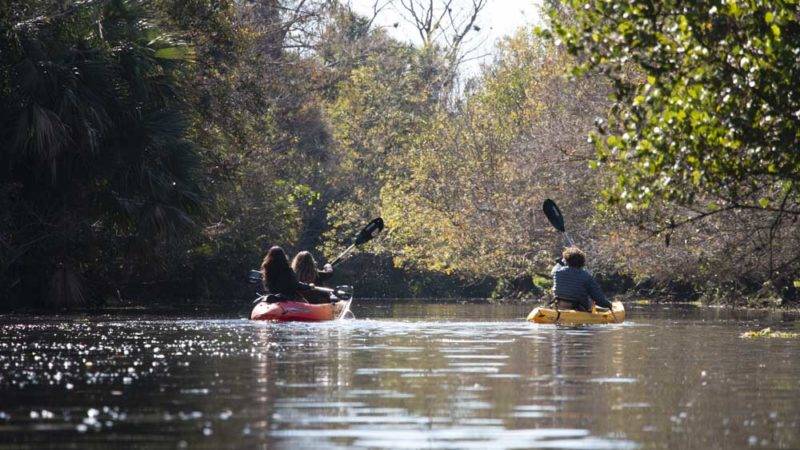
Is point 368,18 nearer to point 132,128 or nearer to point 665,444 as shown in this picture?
point 132,128

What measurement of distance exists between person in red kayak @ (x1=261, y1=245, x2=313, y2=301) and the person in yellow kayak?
438cm

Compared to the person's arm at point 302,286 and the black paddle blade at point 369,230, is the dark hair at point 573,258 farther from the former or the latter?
the black paddle blade at point 369,230

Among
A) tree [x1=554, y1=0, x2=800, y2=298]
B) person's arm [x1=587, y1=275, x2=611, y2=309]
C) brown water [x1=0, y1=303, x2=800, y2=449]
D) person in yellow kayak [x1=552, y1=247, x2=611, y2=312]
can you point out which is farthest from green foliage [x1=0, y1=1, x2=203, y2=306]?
tree [x1=554, y1=0, x2=800, y2=298]

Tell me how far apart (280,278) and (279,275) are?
61mm

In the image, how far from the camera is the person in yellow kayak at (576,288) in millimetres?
24969

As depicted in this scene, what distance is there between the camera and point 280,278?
2489cm

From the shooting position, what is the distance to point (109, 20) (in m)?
28.1

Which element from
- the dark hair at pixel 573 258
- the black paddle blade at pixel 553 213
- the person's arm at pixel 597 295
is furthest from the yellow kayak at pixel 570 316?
the black paddle blade at pixel 553 213

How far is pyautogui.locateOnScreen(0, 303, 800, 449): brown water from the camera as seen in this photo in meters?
8.39

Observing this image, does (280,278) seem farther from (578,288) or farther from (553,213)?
(553,213)

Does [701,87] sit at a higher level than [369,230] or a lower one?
higher

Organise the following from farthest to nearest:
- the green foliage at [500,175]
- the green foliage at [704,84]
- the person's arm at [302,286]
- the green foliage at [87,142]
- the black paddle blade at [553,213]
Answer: the green foliage at [500,175]
the black paddle blade at [553,213]
the green foliage at [87,142]
the person's arm at [302,286]
the green foliage at [704,84]

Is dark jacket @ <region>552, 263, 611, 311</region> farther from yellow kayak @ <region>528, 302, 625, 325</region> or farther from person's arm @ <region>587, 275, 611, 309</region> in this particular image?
yellow kayak @ <region>528, 302, 625, 325</region>

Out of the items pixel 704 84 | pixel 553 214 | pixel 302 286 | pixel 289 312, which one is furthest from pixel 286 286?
pixel 704 84
